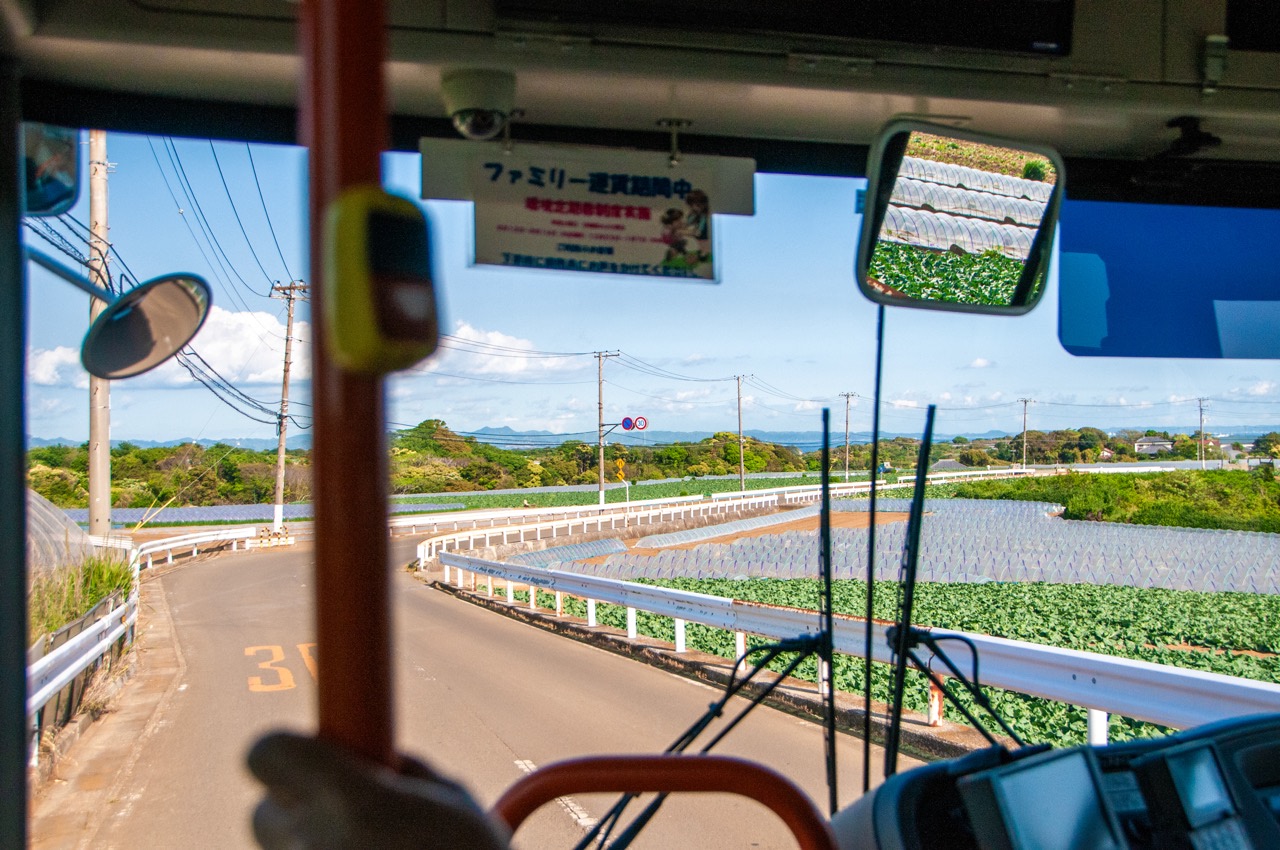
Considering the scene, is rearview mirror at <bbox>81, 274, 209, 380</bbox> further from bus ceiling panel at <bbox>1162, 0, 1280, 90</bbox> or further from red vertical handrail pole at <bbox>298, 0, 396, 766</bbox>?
bus ceiling panel at <bbox>1162, 0, 1280, 90</bbox>

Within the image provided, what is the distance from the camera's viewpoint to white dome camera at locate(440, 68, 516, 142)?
204 cm

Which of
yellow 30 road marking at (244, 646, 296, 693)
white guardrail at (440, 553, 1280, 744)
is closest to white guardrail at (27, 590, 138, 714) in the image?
yellow 30 road marking at (244, 646, 296, 693)

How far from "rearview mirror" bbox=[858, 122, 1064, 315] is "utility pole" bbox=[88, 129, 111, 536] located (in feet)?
4.94

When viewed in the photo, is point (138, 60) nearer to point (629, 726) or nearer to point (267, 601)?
point (629, 726)

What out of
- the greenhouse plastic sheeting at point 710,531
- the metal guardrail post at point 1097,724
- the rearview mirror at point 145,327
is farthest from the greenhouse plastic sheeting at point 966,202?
the greenhouse plastic sheeting at point 710,531

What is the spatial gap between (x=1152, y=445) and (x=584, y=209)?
5686mm

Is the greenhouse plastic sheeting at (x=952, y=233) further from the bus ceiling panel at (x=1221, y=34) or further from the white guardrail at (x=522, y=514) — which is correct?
the white guardrail at (x=522, y=514)

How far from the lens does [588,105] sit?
2.26 meters

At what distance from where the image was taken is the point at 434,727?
7340mm

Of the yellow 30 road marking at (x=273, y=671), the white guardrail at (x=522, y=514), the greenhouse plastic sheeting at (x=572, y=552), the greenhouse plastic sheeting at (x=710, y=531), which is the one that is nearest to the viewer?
the yellow 30 road marking at (x=273, y=671)

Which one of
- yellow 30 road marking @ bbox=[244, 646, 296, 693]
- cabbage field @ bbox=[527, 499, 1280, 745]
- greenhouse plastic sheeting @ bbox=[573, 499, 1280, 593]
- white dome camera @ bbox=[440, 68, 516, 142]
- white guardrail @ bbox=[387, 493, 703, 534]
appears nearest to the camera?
white dome camera @ bbox=[440, 68, 516, 142]

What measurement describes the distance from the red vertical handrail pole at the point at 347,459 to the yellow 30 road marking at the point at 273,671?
27.3ft

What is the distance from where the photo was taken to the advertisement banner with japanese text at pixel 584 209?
7.25 ft

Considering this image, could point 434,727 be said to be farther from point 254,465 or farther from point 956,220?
point 956,220
